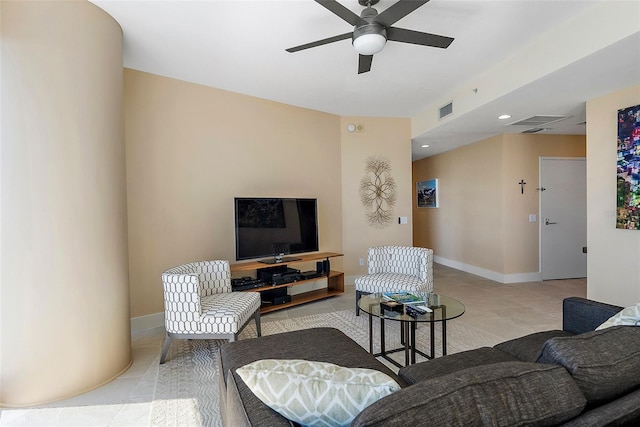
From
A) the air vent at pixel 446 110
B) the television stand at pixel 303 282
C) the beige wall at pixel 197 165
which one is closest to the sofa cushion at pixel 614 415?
the television stand at pixel 303 282

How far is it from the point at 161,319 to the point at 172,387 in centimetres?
144

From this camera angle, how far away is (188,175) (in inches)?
152

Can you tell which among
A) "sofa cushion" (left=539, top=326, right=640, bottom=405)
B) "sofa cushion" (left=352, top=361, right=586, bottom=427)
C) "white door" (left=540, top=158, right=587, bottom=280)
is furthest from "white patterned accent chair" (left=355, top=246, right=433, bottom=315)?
"white door" (left=540, top=158, right=587, bottom=280)

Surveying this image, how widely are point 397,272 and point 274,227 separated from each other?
1584 mm

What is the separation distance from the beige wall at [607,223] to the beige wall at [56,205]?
4.80m

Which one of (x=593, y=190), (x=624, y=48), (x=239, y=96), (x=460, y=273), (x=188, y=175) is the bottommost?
(x=460, y=273)

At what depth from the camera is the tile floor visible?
6.73 feet

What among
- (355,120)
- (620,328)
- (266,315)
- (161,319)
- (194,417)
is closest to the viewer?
(620,328)

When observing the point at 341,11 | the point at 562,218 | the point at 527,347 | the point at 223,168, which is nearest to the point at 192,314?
the point at 223,168

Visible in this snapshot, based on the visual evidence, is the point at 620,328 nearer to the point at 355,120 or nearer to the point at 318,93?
the point at 318,93

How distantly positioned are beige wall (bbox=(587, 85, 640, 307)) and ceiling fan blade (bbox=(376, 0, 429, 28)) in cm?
287

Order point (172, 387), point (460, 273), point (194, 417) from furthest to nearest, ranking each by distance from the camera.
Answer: point (460, 273) → point (172, 387) → point (194, 417)

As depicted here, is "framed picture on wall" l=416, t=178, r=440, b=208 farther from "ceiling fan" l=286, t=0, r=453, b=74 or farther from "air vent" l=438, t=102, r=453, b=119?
"ceiling fan" l=286, t=0, r=453, b=74

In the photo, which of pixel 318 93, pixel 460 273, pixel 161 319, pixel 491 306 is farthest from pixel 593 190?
pixel 161 319
